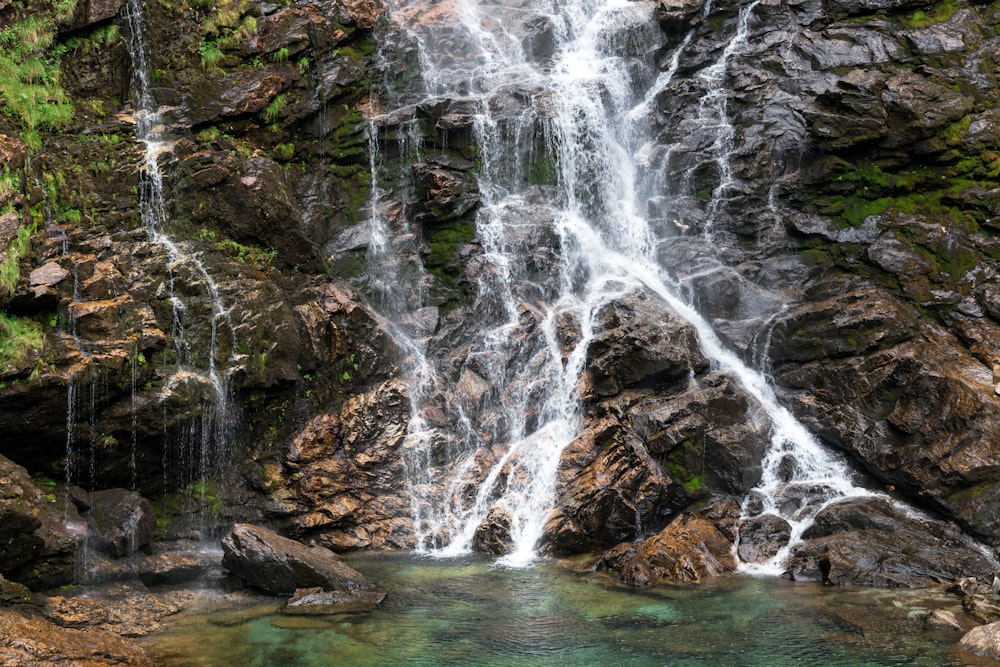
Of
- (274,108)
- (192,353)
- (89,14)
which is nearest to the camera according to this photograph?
(192,353)

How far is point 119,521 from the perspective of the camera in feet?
44.1

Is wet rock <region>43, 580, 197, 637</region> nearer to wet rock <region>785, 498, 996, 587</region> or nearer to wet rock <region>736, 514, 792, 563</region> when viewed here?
wet rock <region>736, 514, 792, 563</region>

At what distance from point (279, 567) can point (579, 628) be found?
5.27m

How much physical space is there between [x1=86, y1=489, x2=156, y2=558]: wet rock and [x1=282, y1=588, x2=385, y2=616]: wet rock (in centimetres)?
341

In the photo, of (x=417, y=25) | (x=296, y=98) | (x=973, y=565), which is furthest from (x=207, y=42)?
(x=973, y=565)

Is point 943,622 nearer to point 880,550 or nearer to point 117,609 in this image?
point 880,550

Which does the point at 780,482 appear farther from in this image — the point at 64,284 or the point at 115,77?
the point at 115,77

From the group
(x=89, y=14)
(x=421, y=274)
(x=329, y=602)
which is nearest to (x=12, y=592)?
(x=329, y=602)

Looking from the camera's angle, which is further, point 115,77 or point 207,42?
point 207,42

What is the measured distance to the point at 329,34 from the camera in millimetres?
21109

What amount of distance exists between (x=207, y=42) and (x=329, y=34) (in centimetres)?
361

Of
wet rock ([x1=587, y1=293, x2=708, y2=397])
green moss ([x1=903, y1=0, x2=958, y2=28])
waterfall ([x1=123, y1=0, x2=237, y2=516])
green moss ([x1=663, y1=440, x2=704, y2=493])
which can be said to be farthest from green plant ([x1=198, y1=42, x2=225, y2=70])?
green moss ([x1=903, y1=0, x2=958, y2=28])

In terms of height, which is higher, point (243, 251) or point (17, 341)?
point (243, 251)

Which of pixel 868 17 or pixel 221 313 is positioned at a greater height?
pixel 868 17
